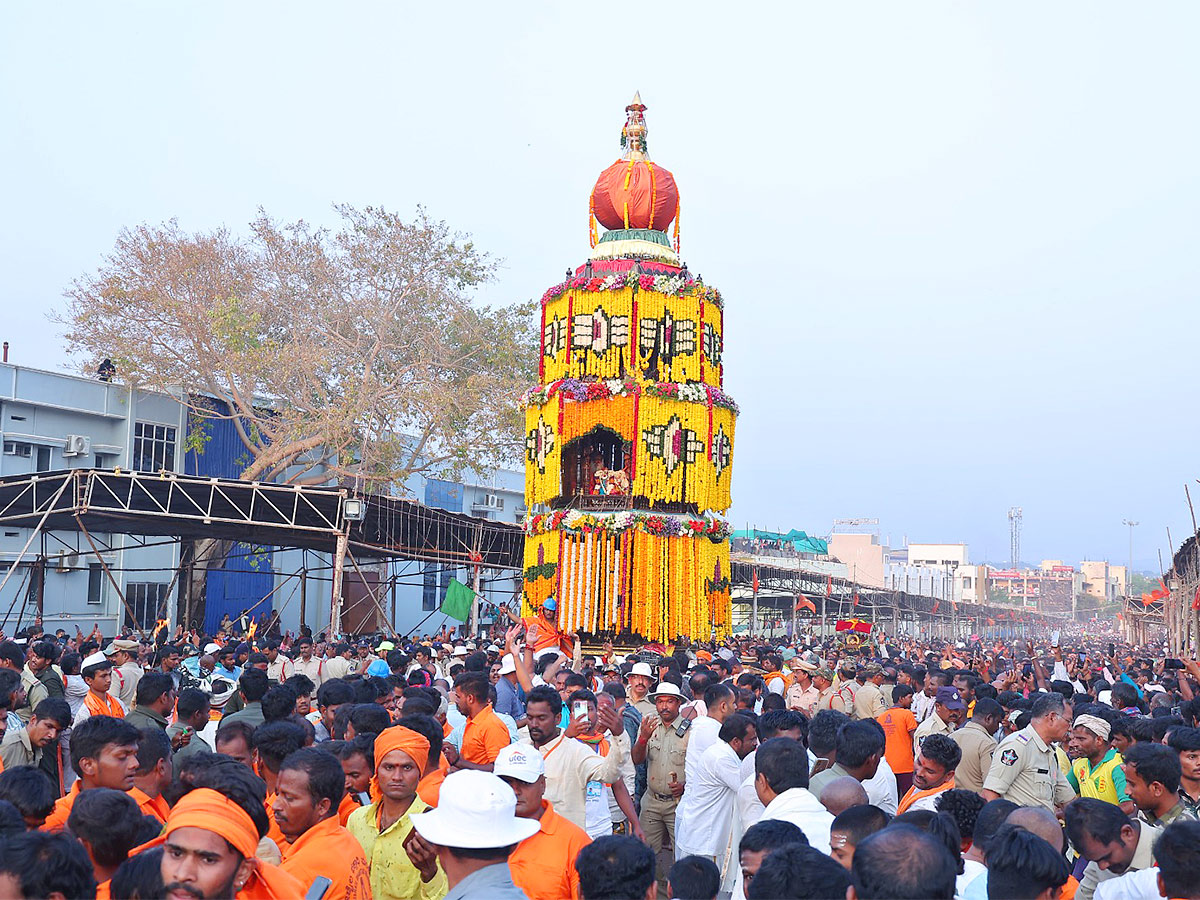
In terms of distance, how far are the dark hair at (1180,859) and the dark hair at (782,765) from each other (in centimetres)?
171

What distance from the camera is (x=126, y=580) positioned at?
3136 cm

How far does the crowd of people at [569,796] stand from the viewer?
3602 mm

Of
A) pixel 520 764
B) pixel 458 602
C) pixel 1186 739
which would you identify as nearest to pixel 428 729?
pixel 520 764

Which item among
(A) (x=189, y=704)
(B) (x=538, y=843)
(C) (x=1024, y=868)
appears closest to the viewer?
(C) (x=1024, y=868)

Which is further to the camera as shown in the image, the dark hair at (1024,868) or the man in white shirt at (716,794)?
the man in white shirt at (716,794)

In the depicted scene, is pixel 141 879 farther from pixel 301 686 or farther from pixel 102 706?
pixel 301 686

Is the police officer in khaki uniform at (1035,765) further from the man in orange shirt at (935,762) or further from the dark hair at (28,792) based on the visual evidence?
the dark hair at (28,792)

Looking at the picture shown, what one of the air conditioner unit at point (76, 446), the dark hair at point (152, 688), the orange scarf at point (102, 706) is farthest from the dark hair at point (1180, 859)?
the air conditioner unit at point (76, 446)

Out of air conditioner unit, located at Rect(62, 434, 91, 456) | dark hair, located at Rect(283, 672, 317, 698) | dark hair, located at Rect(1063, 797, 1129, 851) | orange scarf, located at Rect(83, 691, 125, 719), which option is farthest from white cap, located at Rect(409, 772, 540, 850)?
air conditioner unit, located at Rect(62, 434, 91, 456)

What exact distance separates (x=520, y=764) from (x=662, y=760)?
3.51 meters

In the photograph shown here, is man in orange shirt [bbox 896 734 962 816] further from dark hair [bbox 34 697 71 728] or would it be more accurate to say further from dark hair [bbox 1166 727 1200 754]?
dark hair [bbox 34 697 71 728]

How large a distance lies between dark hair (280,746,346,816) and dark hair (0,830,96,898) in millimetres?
1178

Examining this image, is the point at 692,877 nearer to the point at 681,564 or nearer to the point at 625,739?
the point at 625,739

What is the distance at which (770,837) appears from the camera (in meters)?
4.26
